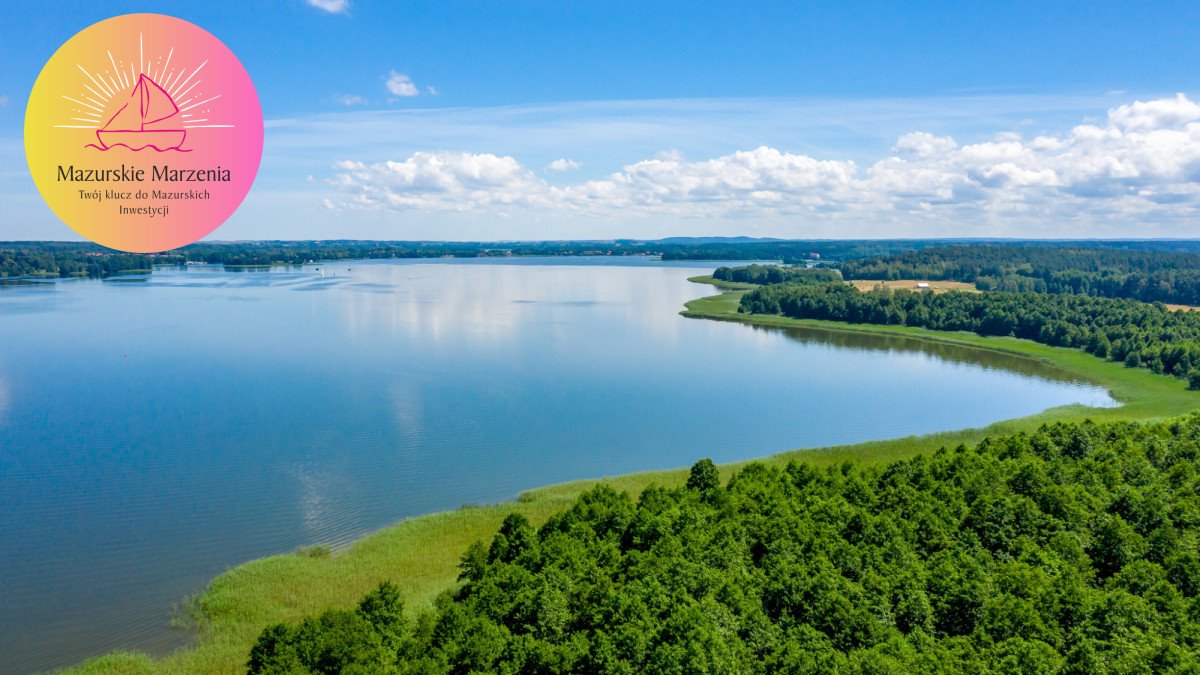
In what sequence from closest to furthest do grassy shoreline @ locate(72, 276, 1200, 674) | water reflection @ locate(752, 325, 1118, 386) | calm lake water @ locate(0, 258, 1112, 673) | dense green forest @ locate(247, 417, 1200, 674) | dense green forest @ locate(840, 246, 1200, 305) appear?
dense green forest @ locate(247, 417, 1200, 674), grassy shoreline @ locate(72, 276, 1200, 674), calm lake water @ locate(0, 258, 1112, 673), water reflection @ locate(752, 325, 1118, 386), dense green forest @ locate(840, 246, 1200, 305)

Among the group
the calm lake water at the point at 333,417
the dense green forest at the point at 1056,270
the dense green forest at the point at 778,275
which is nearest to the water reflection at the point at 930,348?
the calm lake water at the point at 333,417

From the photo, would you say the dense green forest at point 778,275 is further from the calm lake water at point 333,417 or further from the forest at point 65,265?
the forest at point 65,265

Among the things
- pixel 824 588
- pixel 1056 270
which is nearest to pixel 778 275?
pixel 1056 270

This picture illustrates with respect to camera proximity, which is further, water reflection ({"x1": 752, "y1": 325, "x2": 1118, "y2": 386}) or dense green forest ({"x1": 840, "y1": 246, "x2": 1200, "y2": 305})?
dense green forest ({"x1": 840, "y1": 246, "x2": 1200, "y2": 305})

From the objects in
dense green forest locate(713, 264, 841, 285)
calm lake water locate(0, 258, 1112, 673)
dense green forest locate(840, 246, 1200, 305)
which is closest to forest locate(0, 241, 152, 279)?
calm lake water locate(0, 258, 1112, 673)

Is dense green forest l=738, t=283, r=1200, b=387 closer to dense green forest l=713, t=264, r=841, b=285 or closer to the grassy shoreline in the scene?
dense green forest l=713, t=264, r=841, b=285

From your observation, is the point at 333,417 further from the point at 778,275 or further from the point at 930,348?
the point at 778,275
